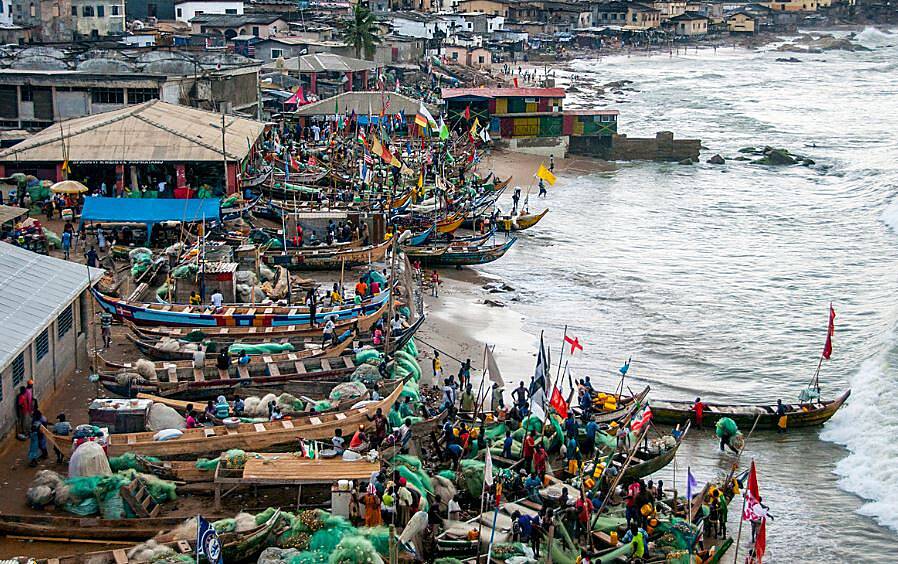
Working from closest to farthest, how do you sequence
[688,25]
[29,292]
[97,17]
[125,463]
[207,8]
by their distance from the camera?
[125,463] → [29,292] → [97,17] → [207,8] → [688,25]

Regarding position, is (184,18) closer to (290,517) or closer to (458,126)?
(458,126)

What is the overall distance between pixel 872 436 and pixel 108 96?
33732mm

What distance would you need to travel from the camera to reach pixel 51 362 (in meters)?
22.9

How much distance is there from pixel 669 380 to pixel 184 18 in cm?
7674

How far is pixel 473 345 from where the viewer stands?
31656mm

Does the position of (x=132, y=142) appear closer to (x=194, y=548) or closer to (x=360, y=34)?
(x=194, y=548)

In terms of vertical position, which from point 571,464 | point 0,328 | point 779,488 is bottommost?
point 779,488

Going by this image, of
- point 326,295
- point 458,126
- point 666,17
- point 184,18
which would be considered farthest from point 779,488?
point 666,17

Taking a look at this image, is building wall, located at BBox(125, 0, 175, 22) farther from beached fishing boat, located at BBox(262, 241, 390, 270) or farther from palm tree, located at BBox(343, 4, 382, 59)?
beached fishing boat, located at BBox(262, 241, 390, 270)

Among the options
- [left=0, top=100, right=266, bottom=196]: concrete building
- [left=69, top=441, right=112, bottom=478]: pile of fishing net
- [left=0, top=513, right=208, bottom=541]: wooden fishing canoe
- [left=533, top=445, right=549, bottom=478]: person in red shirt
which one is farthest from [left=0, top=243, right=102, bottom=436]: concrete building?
[left=0, top=100, right=266, bottom=196]: concrete building

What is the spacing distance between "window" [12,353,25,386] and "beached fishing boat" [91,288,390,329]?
20.9 feet

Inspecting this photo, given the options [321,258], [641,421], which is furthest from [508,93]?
[641,421]

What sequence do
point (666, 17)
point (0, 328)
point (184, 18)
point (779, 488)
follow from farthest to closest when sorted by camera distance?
1. point (666, 17)
2. point (184, 18)
3. point (779, 488)
4. point (0, 328)

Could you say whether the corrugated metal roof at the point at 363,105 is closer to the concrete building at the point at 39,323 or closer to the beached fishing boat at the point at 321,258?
the beached fishing boat at the point at 321,258
